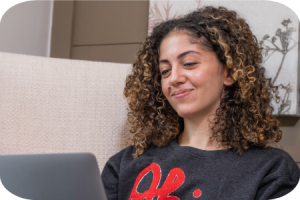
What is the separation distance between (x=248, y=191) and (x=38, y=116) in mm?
726

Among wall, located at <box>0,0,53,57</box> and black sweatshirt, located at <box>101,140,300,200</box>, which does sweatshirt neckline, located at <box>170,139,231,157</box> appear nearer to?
black sweatshirt, located at <box>101,140,300,200</box>

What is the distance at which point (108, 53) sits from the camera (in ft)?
4.88

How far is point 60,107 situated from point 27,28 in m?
0.60

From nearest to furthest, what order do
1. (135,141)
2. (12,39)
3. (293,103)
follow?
1. (135,141)
2. (293,103)
3. (12,39)

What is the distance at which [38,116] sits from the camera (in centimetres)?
105

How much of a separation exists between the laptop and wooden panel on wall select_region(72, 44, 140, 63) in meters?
0.96

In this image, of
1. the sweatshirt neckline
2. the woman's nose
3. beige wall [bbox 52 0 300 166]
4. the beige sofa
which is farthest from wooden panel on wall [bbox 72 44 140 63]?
the sweatshirt neckline

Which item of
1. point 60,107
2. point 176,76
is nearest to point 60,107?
point 60,107

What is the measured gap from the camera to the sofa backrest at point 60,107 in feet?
3.38

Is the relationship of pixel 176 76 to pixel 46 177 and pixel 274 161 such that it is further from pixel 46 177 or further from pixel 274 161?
pixel 46 177

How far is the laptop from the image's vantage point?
19.8 inches

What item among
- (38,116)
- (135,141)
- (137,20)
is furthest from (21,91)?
(137,20)

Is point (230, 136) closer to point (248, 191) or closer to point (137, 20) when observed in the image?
point (248, 191)

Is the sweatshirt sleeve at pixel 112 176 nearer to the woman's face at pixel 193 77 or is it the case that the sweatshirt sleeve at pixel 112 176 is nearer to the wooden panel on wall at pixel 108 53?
the woman's face at pixel 193 77
